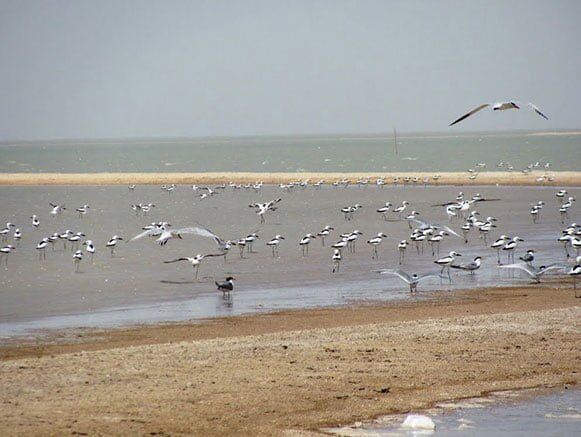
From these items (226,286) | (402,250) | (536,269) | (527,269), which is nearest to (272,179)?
(402,250)

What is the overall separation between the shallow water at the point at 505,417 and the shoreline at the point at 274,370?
326mm

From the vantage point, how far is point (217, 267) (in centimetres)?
2728

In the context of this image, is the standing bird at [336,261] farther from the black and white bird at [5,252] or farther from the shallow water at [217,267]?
the black and white bird at [5,252]

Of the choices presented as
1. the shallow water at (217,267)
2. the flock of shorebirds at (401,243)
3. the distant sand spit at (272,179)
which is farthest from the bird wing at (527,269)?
the distant sand spit at (272,179)

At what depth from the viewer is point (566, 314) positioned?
17547mm

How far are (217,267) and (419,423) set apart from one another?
1668 centimetres

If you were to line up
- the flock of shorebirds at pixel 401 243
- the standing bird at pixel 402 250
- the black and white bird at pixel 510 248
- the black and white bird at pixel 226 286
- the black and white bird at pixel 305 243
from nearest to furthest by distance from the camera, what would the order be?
the black and white bird at pixel 226 286, the flock of shorebirds at pixel 401 243, the black and white bird at pixel 510 248, the standing bird at pixel 402 250, the black and white bird at pixel 305 243

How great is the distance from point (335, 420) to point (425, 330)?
5.24 meters

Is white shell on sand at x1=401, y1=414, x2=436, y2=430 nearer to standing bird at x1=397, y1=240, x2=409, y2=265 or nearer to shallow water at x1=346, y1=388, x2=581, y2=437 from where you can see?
shallow water at x1=346, y1=388, x2=581, y2=437

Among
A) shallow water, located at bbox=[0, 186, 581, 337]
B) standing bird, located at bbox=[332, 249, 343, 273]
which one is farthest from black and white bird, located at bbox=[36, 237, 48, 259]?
standing bird, located at bbox=[332, 249, 343, 273]

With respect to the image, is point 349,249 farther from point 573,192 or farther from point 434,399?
point 573,192

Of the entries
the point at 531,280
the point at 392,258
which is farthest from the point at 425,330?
the point at 392,258

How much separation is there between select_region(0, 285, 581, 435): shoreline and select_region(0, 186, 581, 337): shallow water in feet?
8.62

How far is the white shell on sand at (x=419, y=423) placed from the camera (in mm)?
10883
